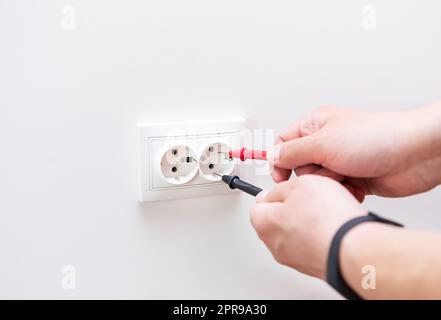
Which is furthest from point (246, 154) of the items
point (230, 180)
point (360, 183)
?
point (360, 183)

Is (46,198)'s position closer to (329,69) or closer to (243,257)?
(243,257)

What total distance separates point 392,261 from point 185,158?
26 cm

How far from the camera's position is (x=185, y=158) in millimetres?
563

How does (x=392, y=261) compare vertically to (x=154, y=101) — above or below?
below

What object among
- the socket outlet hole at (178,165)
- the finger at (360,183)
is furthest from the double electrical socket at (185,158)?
the finger at (360,183)

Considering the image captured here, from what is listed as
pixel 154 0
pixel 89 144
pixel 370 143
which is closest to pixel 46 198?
pixel 89 144

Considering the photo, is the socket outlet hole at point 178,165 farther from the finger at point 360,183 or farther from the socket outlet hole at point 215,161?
the finger at point 360,183

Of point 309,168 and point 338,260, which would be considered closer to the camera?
point 338,260

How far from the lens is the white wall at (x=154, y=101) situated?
1.66ft

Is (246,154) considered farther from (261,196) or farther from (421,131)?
(421,131)

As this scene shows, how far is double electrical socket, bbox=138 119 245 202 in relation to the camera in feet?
1.79

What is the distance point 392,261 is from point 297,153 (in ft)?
0.52

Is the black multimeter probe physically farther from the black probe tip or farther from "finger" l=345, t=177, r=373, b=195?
"finger" l=345, t=177, r=373, b=195

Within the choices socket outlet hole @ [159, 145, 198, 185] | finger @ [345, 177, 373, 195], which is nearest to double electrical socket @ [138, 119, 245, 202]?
socket outlet hole @ [159, 145, 198, 185]
